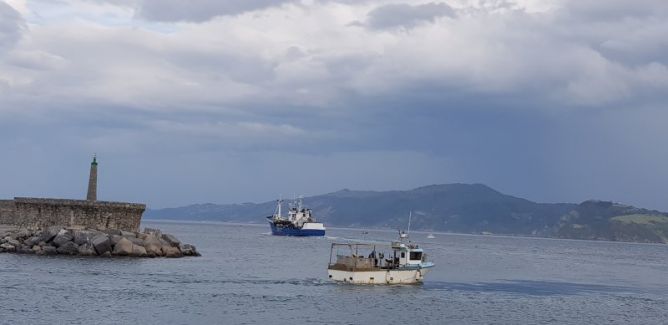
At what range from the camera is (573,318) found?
48625 mm

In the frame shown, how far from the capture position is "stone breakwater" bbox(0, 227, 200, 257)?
73.8 meters

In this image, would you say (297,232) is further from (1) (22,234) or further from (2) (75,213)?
(1) (22,234)

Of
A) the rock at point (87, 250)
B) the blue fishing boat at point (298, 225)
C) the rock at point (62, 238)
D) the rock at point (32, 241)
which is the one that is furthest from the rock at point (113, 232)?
the blue fishing boat at point (298, 225)

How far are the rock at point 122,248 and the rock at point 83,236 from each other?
8.08 feet

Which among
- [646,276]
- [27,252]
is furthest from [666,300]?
[27,252]

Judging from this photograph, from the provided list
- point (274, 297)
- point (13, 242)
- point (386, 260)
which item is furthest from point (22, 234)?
point (386, 260)

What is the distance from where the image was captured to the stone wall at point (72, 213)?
7819cm

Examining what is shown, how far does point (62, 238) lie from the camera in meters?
73.8

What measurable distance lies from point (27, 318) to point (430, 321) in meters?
20.5

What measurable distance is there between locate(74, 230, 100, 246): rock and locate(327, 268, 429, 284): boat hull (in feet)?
87.0

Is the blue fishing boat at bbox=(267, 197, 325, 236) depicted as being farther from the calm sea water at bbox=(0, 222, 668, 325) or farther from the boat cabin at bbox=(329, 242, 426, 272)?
the boat cabin at bbox=(329, 242, 426, 272)

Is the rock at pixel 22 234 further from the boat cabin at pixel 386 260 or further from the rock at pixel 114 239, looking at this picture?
the boat cabin at pixel 386 260

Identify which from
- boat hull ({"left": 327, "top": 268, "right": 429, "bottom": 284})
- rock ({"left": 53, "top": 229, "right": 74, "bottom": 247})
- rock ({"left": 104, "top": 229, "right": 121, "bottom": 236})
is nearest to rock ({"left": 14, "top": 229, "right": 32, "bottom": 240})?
Answer: rock ({"left": 53, "top": 229, "right": 74, "bottom": 247})

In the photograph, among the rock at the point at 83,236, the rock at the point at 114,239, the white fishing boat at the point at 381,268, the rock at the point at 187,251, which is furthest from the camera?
the rock at the point at 187,251
